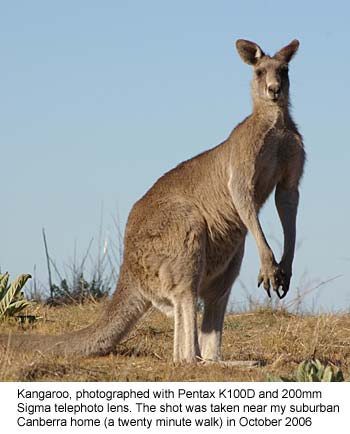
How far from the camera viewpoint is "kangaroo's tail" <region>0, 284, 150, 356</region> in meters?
6.83

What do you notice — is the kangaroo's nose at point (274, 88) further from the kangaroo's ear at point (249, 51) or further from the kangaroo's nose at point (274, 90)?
the kangaroo's ear at point (249, 51)

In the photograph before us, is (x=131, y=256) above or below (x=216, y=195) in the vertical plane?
below

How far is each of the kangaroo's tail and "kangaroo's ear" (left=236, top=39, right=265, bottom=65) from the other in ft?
6.80

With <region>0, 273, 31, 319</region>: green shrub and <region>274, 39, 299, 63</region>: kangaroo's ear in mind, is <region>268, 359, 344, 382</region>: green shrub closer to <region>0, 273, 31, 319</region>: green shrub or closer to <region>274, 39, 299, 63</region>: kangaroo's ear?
<region>274, 39, 299, 63</region>: kangaroo's ear

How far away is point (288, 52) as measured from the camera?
7527 millimetres

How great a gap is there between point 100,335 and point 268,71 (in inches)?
93.1

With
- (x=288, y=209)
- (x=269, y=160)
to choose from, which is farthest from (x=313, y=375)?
(x=269, y=160)

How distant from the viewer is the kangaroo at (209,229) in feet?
22.5

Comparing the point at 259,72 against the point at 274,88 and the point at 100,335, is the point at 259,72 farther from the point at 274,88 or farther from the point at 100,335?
the point at 100,335

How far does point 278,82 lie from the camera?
7246 millimetres

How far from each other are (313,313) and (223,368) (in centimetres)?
324
